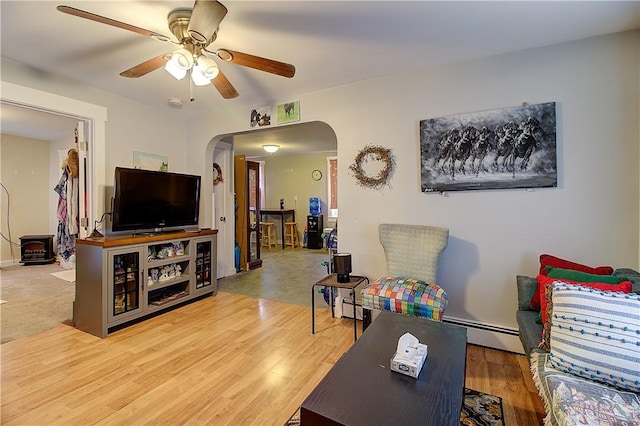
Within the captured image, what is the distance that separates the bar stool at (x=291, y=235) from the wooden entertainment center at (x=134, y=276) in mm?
3979

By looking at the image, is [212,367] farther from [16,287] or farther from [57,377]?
[16,287]

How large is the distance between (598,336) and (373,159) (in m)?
2.03

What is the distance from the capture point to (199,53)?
1.83 metres

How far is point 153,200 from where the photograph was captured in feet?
10.1

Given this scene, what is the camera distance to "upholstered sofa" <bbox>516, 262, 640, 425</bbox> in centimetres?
107

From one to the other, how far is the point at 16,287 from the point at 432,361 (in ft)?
17.1

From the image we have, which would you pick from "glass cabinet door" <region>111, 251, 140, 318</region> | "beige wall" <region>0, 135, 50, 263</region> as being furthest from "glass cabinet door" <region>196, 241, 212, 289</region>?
"beige wall" <region>0, 135, 50, 263</region>

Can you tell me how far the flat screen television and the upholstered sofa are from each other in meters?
3.29

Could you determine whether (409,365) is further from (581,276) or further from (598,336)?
(581,276)

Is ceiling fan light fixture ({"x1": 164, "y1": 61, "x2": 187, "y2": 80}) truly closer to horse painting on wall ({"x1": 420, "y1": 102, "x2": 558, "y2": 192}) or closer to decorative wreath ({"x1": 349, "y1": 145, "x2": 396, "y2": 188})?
decorative wreath ({"x1": 349, "y1": 145, "x2": 396, "y2": 188})

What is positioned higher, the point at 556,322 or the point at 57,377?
the point at 556,322

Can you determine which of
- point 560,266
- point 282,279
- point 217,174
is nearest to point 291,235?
point 282,279

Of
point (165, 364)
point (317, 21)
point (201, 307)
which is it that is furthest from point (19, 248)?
point (317, 21)

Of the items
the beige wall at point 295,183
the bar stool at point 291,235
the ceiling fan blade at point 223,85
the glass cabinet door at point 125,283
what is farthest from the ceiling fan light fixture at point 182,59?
the bar stool at point 291,235
